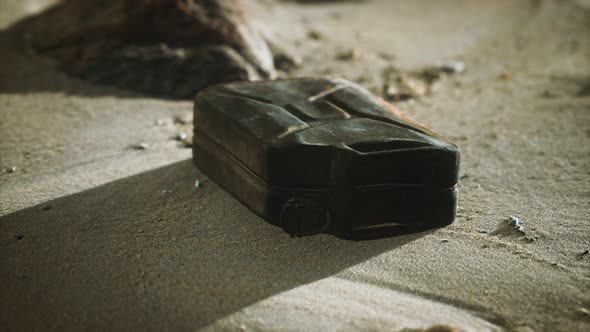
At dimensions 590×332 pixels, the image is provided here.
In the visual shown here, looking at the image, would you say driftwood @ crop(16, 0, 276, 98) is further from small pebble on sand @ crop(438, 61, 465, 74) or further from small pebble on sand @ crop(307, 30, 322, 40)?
small pebble on sand @ crop(438, 61, 465, 74)

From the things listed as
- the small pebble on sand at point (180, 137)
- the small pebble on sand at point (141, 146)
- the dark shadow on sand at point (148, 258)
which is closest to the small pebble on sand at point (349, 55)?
the small pebble on sand at point (180, 137)

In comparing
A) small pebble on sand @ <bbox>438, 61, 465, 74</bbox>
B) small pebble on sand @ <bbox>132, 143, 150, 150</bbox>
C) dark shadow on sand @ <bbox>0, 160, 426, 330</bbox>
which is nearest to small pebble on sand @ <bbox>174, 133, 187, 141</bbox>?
small pebble on sand @ <bbox>132, 143, 150, 150</bbox>

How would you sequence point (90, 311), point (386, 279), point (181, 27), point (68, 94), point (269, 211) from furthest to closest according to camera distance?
point (181, 27)
point (68, 94)
point (269, 211)
point (386, 279)
point (90, 311)

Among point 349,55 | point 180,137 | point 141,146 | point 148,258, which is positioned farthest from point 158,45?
point 148,258

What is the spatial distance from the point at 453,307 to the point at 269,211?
803mm

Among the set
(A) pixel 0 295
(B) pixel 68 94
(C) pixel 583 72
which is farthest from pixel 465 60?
(A) pixel 0 295

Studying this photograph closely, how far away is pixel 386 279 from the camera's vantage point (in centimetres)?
260

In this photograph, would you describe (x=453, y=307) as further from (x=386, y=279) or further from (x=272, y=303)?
(x=272, y=303)

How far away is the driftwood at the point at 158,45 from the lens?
4738 mm

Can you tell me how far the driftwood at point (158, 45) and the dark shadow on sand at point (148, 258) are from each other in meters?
1.56

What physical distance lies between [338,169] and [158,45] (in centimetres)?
260

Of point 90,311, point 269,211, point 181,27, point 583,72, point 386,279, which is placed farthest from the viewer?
point 583,72

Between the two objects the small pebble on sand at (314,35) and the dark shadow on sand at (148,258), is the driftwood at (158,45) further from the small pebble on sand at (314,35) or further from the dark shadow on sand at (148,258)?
the dark shadow on sand at (148,258)

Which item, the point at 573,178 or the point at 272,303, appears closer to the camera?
the point at 272,303
